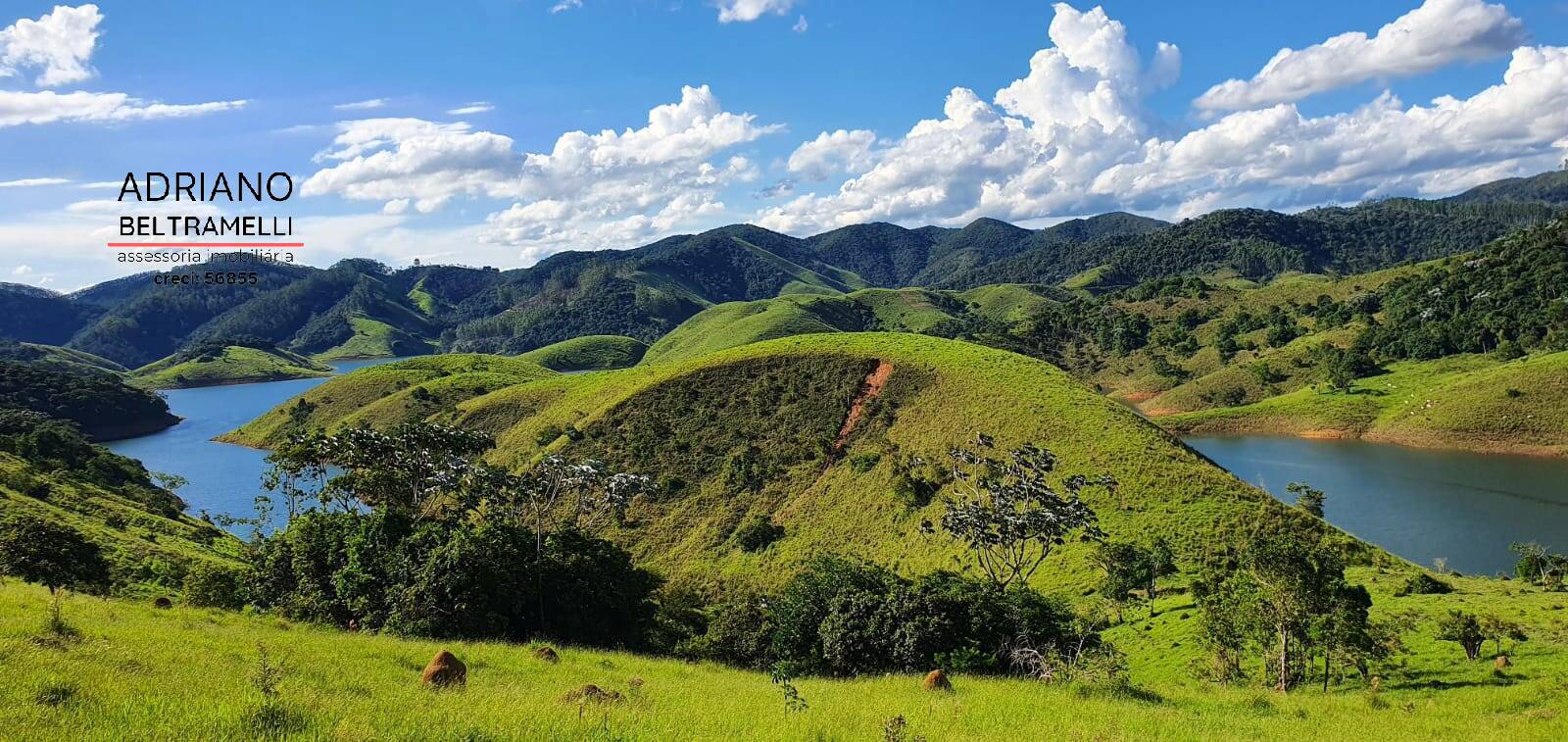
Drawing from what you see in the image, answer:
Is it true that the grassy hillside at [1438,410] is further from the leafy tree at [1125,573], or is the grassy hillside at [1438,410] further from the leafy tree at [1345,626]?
the leafy tree at [1345,626]

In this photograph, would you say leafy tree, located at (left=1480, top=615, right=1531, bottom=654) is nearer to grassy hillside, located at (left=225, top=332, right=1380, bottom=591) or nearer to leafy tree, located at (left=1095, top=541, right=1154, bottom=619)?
leafy tree, located at (left=1095, top=541, right=1154, bottom=619)

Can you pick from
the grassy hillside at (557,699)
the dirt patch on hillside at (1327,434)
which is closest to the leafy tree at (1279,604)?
the grassy hillside at (557,699)

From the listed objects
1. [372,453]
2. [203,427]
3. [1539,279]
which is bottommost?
[203,427]

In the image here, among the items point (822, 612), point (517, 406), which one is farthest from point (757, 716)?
point (517, 406)

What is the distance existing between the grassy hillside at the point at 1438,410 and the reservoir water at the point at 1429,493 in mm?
3436

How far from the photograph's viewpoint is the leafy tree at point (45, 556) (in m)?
26.1

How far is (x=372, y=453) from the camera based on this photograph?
151 feet

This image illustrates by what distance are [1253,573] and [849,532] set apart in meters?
35.7

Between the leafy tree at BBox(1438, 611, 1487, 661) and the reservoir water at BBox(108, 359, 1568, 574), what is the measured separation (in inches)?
1469

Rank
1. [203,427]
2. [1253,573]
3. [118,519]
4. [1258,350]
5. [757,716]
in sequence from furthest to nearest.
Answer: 1. [203,427]
2. [1258,350]
3. [118,519]
4. [1253,573]
5. [757,716]

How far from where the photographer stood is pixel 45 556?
89.0 feet

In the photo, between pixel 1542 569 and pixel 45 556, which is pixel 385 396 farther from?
pixel 1542 569

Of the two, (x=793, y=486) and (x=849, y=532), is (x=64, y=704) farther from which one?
(x=793, y=486)

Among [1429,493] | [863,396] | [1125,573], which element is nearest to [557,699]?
[1125,573]
